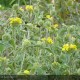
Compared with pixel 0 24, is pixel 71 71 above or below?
below

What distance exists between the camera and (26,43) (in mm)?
1582

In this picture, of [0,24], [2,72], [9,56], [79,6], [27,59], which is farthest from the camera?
[79,6]

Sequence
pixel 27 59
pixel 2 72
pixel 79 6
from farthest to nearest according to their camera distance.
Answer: pixel 79 6 → pixel 27 59 → pixel 2 72

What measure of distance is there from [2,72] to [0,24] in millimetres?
636

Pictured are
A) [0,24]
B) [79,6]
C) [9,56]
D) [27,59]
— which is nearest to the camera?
[27,59]

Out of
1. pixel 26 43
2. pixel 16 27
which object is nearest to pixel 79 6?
pixel 16 27

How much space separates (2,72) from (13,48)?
226 millimetres

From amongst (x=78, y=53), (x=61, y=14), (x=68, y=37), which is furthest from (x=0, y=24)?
(x=61, y=14)

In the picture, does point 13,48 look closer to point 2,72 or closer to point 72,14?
point 2,72

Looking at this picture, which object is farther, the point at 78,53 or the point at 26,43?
the point at 78,53

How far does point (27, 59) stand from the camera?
1649 millimetres

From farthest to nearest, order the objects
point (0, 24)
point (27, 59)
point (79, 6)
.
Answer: point (79, 6), point (0, 24), point (27, 59)

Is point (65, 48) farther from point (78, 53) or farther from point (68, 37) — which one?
point (68, 37)

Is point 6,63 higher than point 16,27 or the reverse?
the reverse
